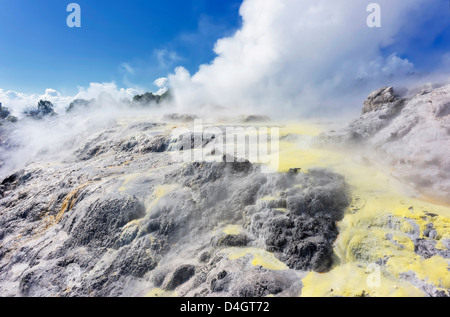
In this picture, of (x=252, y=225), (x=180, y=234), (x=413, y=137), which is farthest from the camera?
(x=413, y=137)

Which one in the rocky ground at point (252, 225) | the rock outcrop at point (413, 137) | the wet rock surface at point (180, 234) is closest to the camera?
the rocky ground at point (252, 225)

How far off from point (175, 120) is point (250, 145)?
1955cm

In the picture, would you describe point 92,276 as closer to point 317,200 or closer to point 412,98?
point 317,200

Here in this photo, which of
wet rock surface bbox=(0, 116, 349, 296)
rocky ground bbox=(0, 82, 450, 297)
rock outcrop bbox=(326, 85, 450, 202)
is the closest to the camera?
rocky ground bbox=(0, 82, 450, 297)

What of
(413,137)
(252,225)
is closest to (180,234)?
(252,225)

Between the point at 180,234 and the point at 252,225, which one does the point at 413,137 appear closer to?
the point at 252,225

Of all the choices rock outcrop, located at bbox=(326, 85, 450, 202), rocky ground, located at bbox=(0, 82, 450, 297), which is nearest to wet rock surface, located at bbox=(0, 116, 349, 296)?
rocky ground, located at bbox=(0, 82, 450, 297)

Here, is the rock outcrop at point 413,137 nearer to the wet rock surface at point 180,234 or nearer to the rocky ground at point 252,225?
the rocky ground at point 252,225

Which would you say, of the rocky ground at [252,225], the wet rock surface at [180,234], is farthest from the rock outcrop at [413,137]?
the wet rock surface at [180,234]

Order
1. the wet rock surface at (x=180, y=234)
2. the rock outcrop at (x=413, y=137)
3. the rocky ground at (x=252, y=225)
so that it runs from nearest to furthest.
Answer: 1. the rocky ground at (x=252, y=225)
2. the wet rock surface at (x=180, y=234)
3. the rock outcrop at (x=413, y=137)

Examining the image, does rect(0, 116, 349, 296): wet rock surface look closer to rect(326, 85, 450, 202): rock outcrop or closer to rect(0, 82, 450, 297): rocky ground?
rect(0, 82, 450, 297): rocky ground

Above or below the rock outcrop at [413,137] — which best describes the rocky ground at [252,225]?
below

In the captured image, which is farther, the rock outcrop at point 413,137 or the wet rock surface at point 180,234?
the rock outcrop at point 413,137
